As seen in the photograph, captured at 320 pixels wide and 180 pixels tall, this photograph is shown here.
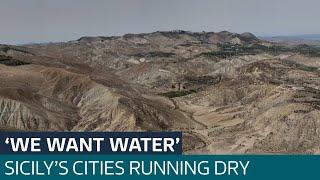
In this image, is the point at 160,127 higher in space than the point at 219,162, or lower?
lower

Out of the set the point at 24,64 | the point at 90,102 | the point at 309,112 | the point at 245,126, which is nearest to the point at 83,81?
the point at 90,102

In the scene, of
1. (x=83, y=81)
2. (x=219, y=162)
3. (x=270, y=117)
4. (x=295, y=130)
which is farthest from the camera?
(x=83, y=81)

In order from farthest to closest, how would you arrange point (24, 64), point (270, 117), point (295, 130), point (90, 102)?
point (24, 64), point (90, 102), point (270, 117), point (295, 130)

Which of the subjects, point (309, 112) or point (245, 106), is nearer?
point (309, 112)

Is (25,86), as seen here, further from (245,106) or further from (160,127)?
(245,106)

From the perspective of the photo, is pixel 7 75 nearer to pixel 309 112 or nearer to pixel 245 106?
pixel 245 106

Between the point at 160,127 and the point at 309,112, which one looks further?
the point at 160,127

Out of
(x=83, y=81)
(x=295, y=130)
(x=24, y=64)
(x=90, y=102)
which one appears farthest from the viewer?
(x=24, y=64)

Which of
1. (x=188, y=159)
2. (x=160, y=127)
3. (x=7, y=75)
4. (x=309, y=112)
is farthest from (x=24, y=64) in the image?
(x=188, y=159)

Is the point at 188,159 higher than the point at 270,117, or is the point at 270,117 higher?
the point at 188,159
